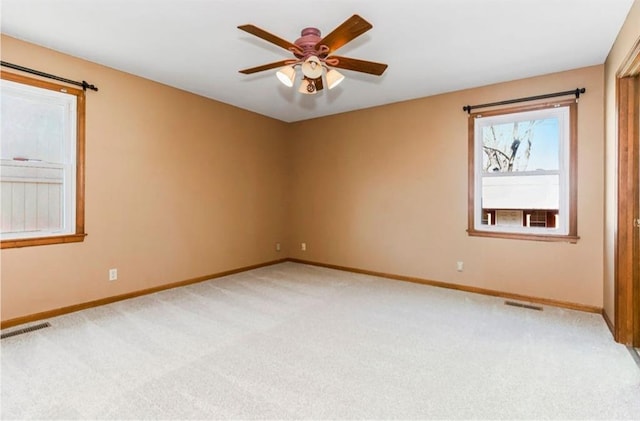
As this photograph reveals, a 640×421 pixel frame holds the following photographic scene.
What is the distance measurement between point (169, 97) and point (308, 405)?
383cm

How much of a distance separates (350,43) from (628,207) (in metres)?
2.62

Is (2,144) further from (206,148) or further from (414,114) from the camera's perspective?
(414,114)

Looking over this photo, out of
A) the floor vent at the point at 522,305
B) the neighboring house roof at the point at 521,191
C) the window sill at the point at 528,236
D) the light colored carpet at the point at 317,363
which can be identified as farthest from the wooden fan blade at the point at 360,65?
the floor vent at the point at 522,305

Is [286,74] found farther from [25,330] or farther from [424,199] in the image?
[25,330]

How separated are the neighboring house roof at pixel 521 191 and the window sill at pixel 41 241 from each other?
461 cm

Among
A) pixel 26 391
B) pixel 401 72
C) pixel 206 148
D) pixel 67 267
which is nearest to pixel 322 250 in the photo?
pixel 206 148

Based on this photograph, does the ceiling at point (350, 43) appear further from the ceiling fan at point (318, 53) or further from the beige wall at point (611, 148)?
the ceiling fan at point (318, 53)

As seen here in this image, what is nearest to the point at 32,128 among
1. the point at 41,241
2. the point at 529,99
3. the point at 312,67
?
the point at 41,241

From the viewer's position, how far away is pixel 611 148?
9.66 ft

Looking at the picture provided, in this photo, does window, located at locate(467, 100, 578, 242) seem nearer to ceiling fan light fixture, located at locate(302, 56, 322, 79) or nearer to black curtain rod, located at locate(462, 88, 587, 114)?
black curtain rod, located at locate(462, 88, 587, 114)

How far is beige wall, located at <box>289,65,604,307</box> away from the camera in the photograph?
3434mm

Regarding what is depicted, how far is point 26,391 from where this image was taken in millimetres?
1950

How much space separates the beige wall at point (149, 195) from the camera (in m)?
3.14

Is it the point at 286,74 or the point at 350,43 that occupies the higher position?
the point at 350,43
